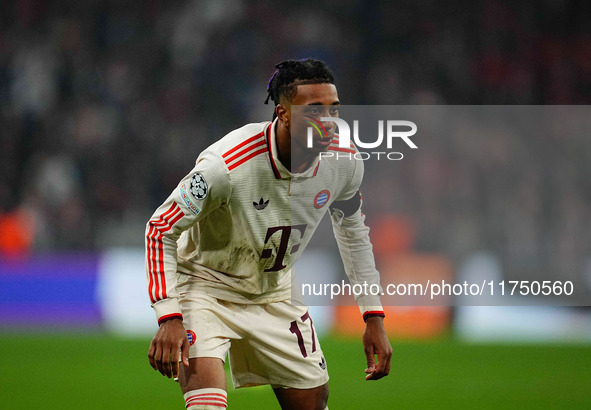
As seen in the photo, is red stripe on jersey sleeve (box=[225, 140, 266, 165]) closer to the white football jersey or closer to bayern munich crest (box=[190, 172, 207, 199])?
the white football jersey

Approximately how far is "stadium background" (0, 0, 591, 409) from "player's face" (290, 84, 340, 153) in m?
2.99

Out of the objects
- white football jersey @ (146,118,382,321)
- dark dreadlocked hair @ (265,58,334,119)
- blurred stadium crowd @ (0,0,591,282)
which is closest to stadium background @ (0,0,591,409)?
blurred stadium crowd @ (0,0,591,282)

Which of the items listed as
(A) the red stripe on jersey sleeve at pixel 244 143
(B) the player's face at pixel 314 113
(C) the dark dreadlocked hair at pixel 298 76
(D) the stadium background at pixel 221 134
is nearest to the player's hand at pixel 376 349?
(B) the player's face at pixel 314 113

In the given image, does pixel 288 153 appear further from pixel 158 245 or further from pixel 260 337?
pixel 260 337

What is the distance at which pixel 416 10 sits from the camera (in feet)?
45.6

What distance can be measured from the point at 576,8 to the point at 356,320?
7.32 m

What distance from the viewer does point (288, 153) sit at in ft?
12.0

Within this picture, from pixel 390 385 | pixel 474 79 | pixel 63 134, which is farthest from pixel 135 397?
pixel 474 79

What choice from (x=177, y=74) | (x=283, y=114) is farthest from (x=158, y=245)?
(x=177, y=74)

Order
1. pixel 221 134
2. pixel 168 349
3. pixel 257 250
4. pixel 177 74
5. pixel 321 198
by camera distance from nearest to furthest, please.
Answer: pixel 168 349
pixel 257 250
pixel 321 198
pixel 221 134
pixel 177 74

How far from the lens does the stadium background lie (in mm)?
7375

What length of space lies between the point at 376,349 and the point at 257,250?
723mm

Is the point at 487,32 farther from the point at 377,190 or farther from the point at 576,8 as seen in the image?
the point at 377,190

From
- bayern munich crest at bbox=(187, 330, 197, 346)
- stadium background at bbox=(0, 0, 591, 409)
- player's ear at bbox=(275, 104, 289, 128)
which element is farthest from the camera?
stadium background at bbox=(0, 0, 591, 409)
